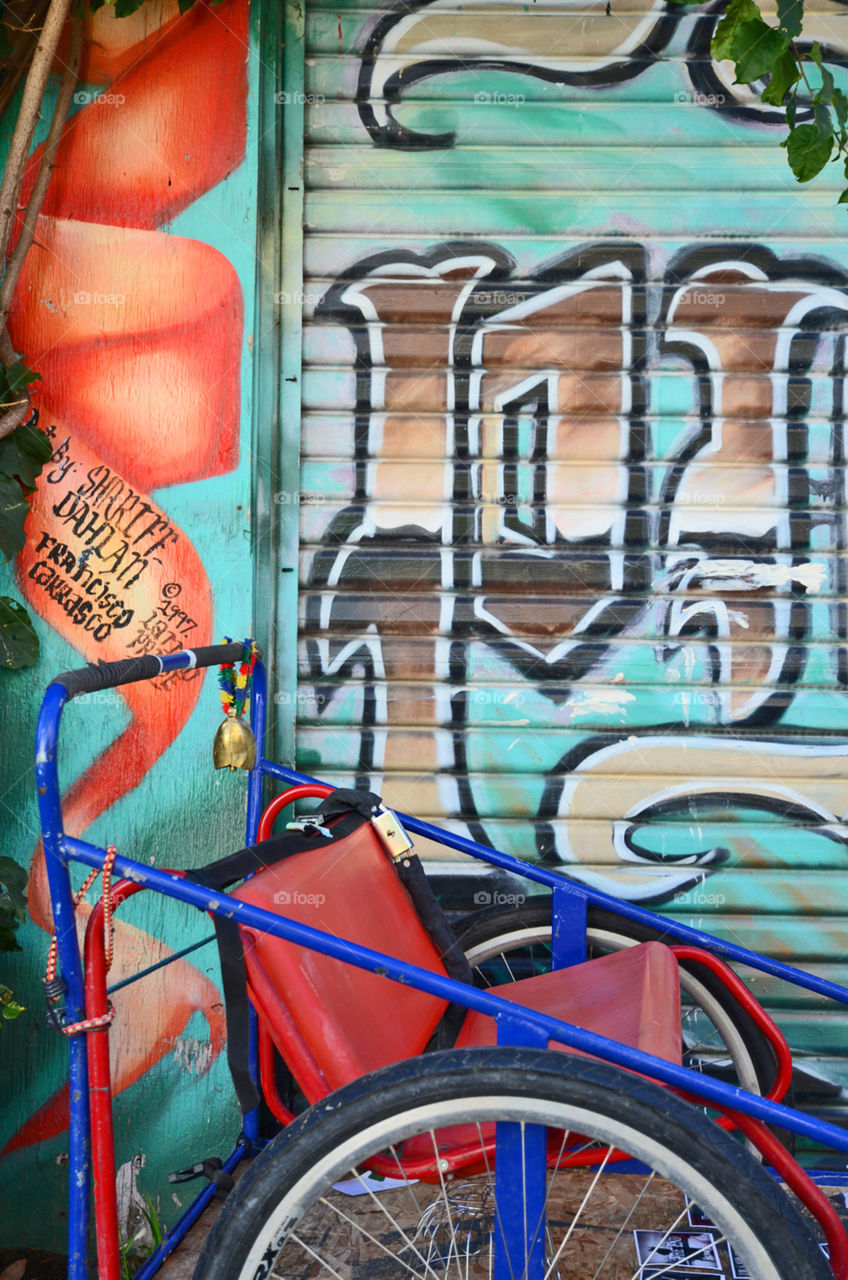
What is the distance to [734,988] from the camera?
8.11 feet

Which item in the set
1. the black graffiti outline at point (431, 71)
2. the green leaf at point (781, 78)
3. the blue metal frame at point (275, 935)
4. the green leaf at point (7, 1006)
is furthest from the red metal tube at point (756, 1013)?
the black graffiti outline at point (431, 71)

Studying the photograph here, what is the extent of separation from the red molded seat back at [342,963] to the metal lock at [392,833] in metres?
0.03

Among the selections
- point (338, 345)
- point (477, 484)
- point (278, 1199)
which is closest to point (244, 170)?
point (338, 345)

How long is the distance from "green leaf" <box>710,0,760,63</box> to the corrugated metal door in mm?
1134

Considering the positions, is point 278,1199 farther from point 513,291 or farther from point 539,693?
point 513,291

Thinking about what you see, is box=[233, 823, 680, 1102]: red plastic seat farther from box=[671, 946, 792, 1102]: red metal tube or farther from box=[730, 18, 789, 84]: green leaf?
box=[730, 18, 789, 84]: green leaf

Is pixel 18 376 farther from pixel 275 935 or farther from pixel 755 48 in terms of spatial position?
pixel 755 48

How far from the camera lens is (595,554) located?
3.14 meters

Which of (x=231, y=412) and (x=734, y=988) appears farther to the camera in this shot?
(x=231, y=412)

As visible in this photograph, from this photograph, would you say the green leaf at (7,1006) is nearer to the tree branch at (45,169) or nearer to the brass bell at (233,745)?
the brass bell at (233,745)

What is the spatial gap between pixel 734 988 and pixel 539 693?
1.08m

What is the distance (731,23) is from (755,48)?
0.09 m

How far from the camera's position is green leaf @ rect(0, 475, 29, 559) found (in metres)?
2.82

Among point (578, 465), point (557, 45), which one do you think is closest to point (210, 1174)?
point (578, 465)
